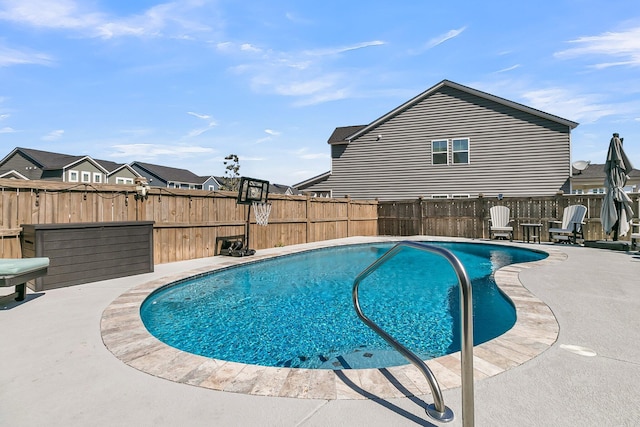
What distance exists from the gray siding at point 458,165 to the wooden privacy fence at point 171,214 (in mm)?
4455

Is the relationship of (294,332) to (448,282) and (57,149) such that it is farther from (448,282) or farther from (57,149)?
(57,149)

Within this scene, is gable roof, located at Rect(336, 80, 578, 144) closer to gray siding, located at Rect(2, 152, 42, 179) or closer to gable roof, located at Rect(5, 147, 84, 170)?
gable roof, located at Rect(5, 147, 84, 170)

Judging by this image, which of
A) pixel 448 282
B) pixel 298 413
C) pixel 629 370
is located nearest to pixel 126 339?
pixel 298 413

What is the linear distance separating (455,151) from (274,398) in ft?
47.9

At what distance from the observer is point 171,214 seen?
23.0 ft

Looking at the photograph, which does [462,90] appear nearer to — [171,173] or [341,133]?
[341,133]

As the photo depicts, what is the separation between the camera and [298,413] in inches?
66.9

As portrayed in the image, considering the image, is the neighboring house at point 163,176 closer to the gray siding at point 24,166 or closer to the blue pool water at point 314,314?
the gray siding at point 24,166

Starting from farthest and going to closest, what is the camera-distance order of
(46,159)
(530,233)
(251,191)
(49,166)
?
(46,159)
(49,166)
(530,233)
(251,191)

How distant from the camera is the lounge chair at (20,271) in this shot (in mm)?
3375

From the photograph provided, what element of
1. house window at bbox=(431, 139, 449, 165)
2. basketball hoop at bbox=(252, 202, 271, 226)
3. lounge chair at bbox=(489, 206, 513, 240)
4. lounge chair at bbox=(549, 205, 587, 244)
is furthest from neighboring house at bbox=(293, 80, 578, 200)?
basketball hoop at bbox=(252, 202, 271, 226)

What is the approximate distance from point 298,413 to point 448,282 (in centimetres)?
506

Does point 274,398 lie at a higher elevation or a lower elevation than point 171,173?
lower

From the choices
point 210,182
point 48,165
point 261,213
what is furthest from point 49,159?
point 261,213
